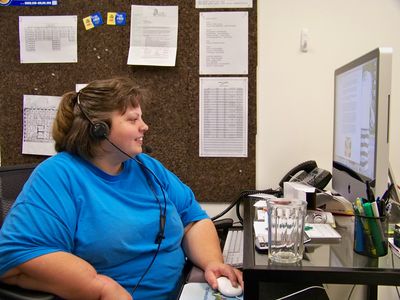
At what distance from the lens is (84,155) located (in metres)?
1.20

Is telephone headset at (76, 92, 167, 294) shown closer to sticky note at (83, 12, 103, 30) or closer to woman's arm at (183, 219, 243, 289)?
Answer: woman's arm at (183, 219, 243, 289)

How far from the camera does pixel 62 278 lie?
3.20 ft

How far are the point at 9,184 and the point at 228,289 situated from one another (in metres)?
0.80

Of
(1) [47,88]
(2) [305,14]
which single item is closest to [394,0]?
(2) [305,14]

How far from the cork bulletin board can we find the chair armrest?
3.27 ft

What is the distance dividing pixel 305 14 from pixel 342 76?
0.53 m

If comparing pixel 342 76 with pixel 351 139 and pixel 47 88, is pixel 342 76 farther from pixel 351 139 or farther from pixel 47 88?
pixel 47 88

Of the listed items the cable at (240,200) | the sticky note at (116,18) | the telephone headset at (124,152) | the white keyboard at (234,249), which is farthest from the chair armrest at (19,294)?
the sticky note at (116,18)

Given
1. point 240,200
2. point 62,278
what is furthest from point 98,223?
point 240,200

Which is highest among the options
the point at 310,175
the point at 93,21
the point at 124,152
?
the point at 93,21

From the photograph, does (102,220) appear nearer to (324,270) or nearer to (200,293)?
(200,293)

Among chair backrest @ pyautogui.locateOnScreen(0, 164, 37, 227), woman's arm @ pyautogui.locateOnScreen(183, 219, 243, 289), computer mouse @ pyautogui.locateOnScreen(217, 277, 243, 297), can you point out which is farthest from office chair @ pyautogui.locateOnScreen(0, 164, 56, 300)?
computer mouse @ pyautogui.locateOnScreen(217, 277, 243, 297)

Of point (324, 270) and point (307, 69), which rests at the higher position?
point (307, 69)

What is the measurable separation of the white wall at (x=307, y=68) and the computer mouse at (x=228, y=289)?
844 millimetres
